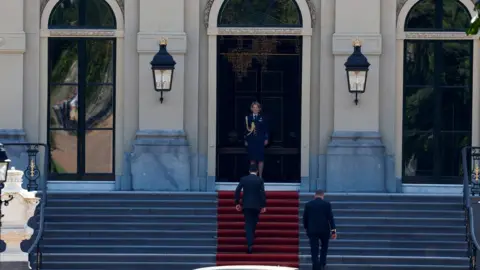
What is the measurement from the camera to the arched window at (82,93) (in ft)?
99.3

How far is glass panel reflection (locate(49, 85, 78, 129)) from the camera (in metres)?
30.4

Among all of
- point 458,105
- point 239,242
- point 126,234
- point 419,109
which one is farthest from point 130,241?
point 458,105

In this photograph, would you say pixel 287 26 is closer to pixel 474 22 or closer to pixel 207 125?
pixel 207 125

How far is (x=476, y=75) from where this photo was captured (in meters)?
30.0

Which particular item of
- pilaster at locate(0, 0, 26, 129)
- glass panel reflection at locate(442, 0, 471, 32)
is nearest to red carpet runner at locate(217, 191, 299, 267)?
pilaster at locate(0, 0, 26, 129)

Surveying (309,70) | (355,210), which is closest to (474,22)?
(355,210)

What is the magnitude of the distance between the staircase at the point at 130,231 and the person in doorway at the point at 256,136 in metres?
1.69

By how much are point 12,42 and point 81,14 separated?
161 centimetres

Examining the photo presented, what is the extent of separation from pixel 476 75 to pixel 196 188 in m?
6.34

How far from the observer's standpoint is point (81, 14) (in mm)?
30266

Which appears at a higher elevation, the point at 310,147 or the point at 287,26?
the point at 287,26

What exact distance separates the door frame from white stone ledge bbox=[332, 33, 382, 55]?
0.64 meters

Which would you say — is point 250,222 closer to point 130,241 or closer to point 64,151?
point 130,241

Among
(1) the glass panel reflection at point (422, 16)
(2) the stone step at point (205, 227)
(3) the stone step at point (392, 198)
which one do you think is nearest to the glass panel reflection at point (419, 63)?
(1) the glass panel reflection at point (422, 16)
